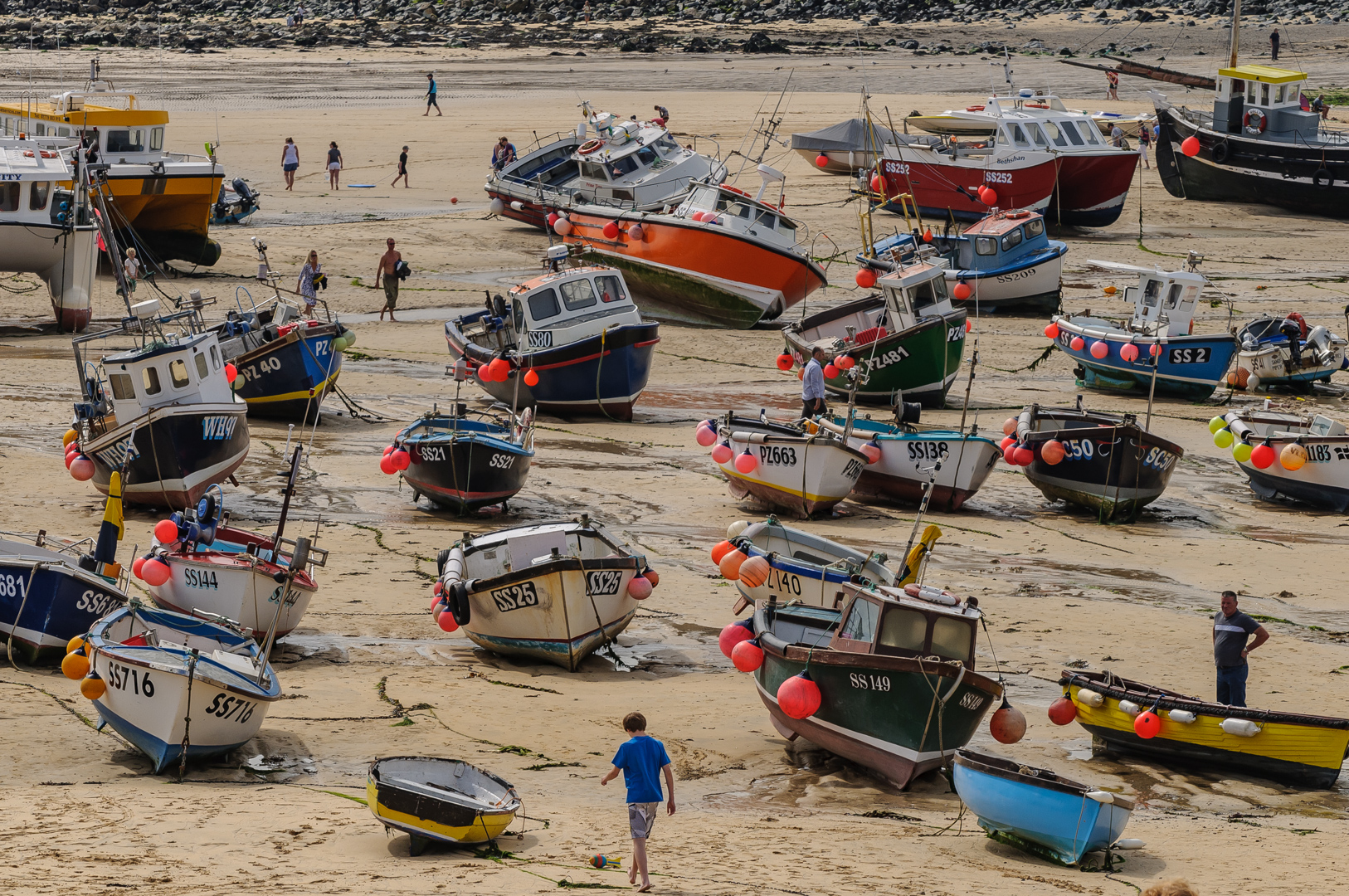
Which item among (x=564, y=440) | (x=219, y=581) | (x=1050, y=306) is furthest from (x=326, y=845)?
(x=1050, y=306)

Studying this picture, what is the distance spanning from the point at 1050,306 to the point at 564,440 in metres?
12.5

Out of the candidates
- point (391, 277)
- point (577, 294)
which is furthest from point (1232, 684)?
point (391, 277)

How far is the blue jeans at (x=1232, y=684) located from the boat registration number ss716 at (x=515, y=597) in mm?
5670

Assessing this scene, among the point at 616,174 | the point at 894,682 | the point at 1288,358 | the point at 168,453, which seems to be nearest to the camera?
the point at 894,682

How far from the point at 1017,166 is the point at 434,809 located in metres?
29.7

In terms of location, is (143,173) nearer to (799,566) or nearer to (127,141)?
(127,141)

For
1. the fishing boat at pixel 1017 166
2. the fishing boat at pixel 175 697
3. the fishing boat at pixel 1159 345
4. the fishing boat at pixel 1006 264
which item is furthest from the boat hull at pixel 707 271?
the fishing boat at pixel 175 697

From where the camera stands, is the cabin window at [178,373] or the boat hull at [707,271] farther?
the boat hull at [707,271]

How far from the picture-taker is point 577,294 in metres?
24.3

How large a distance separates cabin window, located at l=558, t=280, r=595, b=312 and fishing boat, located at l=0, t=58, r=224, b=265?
11630 mm

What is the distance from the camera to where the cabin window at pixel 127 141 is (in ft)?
108

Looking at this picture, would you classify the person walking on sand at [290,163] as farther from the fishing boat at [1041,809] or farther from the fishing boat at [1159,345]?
the fishing boat at [1041,809]

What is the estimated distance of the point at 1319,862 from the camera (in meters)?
10.4

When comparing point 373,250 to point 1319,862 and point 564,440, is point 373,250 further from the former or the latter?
point 1319,862
